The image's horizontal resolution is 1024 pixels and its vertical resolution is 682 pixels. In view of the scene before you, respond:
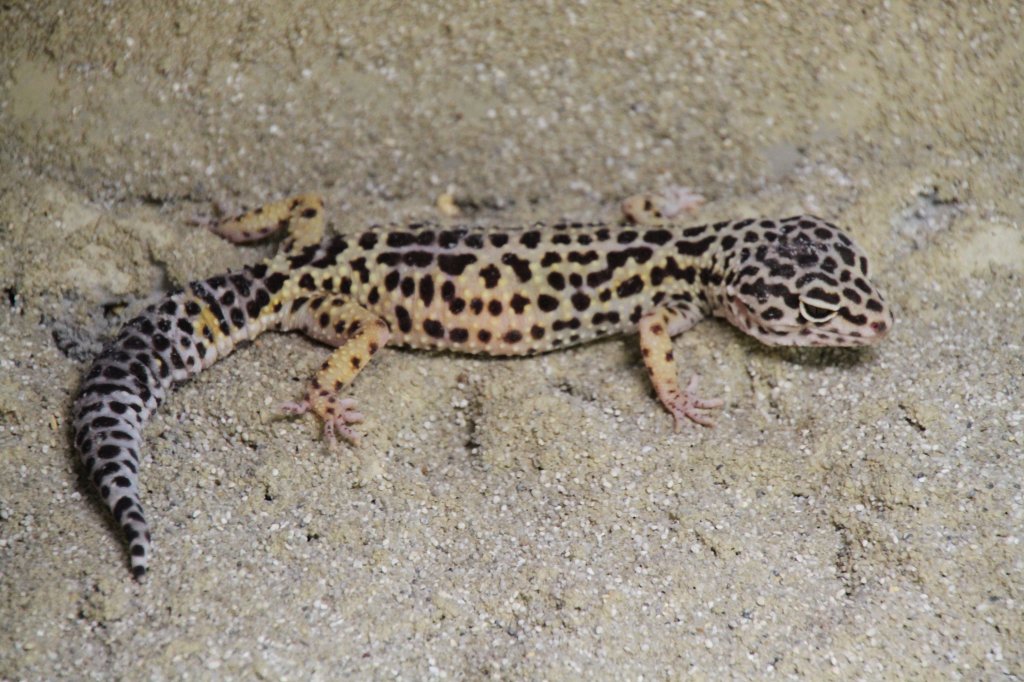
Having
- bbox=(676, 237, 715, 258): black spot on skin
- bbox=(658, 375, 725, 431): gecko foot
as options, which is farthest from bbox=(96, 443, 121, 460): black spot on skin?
bbox=(676, 237, 715, 258): black spot on skin

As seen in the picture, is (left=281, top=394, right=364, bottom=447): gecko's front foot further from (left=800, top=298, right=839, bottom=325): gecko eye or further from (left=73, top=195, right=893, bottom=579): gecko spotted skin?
(left=800, top=298, right=839, bottom=325): gecko eye

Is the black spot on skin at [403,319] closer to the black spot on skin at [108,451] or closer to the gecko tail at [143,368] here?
the gecko tail at [143,368]

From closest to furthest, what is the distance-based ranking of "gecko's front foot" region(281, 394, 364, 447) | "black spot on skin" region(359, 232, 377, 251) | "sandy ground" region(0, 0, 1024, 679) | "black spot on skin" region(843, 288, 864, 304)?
"sandy ground" region(0, 0, 1024, 679)
"gecko's front foot" region(281, 394, 364, 447)
"black spot on skin" region(843, 288, 864, 304)
"black spot on skin" region(359, 232, 377, 251)

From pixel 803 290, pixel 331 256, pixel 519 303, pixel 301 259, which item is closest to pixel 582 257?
pixel 519 303

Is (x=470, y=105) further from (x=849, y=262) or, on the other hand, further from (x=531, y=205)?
(x=849, y=262)

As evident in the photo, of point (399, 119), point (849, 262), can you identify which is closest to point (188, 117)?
point (399, 119)

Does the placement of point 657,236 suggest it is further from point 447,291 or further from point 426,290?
point 426,290

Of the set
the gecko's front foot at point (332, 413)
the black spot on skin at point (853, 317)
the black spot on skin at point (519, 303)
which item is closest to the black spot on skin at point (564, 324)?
the black spot on skin at point (519, 303)
